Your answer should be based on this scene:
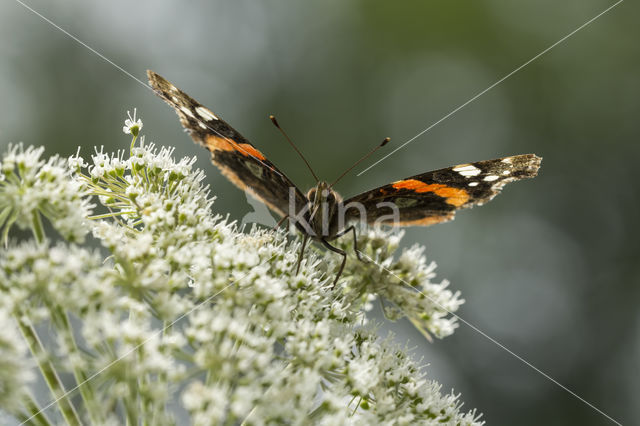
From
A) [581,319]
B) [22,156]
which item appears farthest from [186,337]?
[581,319]

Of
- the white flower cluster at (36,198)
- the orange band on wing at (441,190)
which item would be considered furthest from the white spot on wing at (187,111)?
the orange band on wing at (441,190)

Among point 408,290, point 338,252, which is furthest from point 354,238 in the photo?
point 408,290

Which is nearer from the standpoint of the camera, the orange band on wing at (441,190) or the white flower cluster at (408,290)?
the white flower cluster at (408,290)

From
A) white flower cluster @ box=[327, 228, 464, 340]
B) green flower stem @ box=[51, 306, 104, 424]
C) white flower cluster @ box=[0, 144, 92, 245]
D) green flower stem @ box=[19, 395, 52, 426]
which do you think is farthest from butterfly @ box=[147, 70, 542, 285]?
green flower stem @ box=[19, 395, 52, 426]

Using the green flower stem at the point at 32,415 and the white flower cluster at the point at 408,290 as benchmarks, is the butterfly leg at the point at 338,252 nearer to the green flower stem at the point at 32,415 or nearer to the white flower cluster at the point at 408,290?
the white flower cluster at the point at 408,290

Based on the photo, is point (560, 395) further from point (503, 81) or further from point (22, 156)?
point (22, 156)

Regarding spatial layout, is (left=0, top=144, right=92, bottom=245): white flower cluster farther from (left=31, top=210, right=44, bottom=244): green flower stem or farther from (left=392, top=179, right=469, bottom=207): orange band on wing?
(left=392, top=179, right=469, bottom=207): orange band on wing

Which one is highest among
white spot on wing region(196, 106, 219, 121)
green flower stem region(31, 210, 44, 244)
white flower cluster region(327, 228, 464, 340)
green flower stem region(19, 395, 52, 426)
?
white spot on wing region(196, 106, 219, 121)
